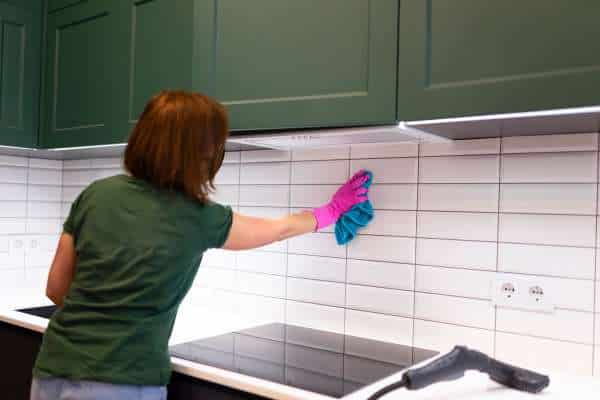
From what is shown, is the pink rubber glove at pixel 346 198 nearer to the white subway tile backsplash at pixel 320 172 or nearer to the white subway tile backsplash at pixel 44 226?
the white subway tile backsplash at pixel 320 172

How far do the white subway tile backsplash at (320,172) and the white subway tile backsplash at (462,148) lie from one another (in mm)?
261

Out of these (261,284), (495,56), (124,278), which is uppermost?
(495,56)

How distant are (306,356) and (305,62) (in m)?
0.74

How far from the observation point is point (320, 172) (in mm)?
1753

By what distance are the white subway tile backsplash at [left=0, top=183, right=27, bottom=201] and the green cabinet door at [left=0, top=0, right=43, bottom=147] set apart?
374mm

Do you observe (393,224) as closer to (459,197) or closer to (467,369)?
(459,197)

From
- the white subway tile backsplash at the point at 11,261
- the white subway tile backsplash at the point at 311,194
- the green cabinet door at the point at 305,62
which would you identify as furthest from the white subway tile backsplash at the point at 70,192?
the green cabinet door at the point at 305,62

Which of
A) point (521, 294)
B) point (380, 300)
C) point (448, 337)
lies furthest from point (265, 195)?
point (521, 294)

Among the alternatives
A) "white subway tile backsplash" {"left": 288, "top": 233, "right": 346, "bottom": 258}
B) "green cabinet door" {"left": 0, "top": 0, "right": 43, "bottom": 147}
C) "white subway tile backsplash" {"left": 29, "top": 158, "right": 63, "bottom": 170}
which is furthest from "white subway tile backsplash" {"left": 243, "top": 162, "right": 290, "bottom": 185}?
"white subway tile backsplash" {"left": 29, "top": 158, "right": 63, "bottom": 170}

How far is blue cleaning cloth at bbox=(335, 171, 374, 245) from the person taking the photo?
159cm

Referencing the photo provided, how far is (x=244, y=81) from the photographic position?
1.45 metres

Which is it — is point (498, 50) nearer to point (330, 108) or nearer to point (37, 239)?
point (330, 108)

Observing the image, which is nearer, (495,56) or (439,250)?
(495,56)

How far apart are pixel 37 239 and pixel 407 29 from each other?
197 centimetres
